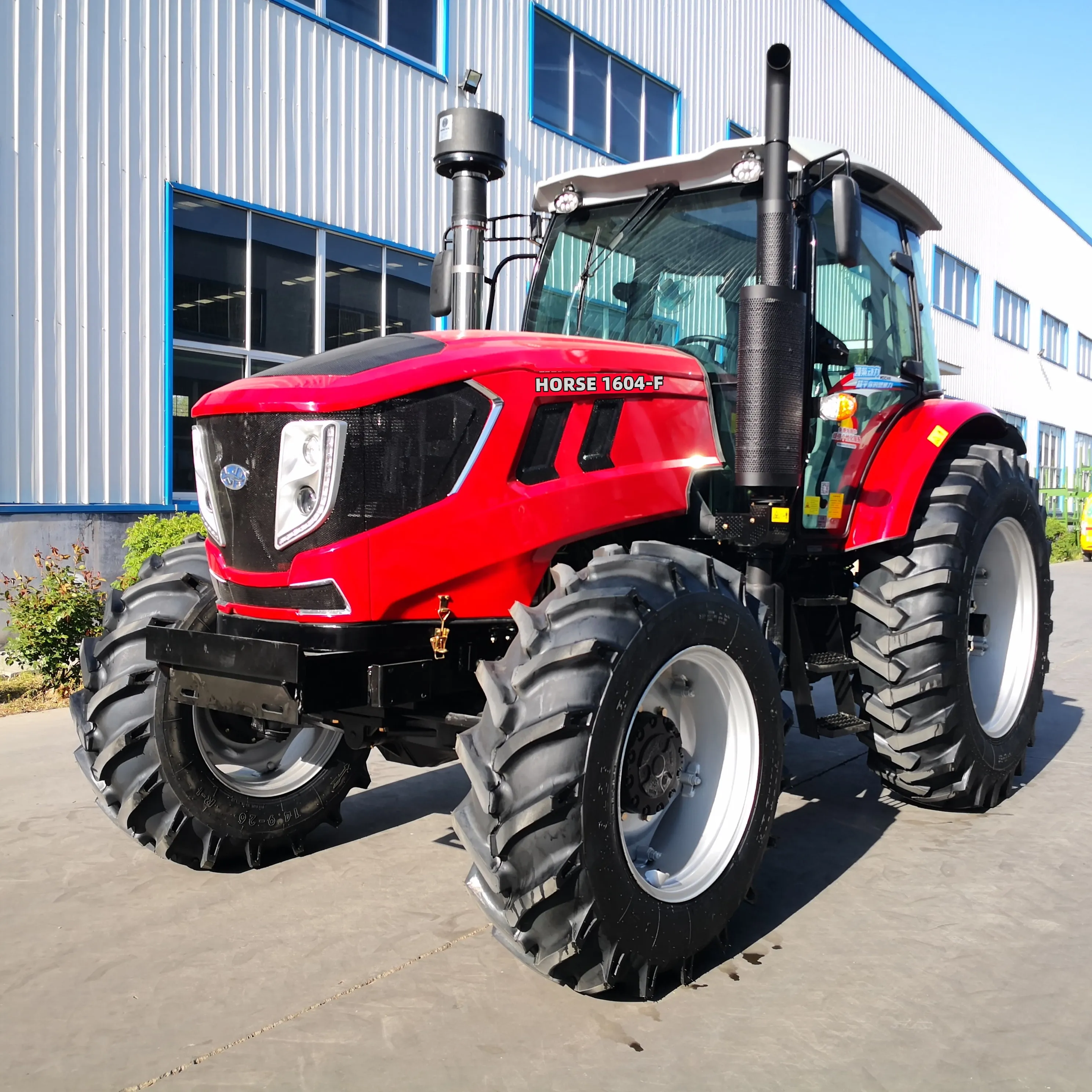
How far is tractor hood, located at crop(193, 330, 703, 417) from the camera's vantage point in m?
3.07

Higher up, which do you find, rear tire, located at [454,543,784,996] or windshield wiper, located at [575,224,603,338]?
windshield wiper, located at [575,224,603,338]

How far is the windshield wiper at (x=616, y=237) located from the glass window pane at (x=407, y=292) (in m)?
6.56

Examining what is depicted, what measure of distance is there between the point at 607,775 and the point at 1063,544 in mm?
23606

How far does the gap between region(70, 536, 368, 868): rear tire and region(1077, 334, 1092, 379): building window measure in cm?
3571

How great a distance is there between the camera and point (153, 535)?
818cm

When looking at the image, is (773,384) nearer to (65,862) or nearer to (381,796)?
(381,796)

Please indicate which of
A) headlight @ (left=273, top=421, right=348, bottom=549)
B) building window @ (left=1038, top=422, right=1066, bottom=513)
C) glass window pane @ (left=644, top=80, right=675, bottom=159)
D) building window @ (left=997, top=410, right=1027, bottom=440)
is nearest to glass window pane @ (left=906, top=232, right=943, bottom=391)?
headlight @ (left=273, top=421, right=348, bottom=549)

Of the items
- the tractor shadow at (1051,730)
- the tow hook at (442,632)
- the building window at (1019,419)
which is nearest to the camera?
the tow hook at (442,632)

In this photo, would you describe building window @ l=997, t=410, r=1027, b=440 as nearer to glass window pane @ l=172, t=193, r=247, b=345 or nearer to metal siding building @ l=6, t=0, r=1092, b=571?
metal siding building @ l=6, t=0, r=1092, b=571

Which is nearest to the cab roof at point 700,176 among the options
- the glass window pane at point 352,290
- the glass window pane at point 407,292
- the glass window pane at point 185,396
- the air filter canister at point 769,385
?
the air filter canister at point 769,385

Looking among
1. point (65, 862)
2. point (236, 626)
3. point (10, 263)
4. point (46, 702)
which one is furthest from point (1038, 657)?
point (10, 263)

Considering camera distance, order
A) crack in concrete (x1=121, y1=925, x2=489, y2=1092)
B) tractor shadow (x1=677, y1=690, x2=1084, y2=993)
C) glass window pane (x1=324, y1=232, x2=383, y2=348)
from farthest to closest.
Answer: glass window pane (x1=324, y1=232, x2=383, y2=348), tractor shadow (x1=677, y1=690, x2=1084, y2=993), crack in concrete (x1=121, y1=925, x2=489, y2=1092)

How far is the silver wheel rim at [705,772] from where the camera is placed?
3326 millimetres

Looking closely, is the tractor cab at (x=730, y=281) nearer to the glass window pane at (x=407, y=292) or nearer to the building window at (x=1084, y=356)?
the glass window pane at (x=407, y=292)
